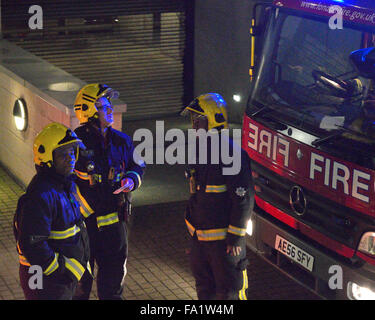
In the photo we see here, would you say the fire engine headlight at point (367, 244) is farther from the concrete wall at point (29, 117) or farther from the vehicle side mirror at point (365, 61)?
the concrete wall at point (29, 117)

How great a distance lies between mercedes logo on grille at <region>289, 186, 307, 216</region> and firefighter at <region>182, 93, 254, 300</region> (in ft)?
1.92

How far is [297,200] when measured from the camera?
21.9 ft

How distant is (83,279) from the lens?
6.40 metres

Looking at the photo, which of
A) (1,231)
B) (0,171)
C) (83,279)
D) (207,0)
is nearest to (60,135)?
(83,279)

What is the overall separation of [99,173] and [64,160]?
102 centimetres

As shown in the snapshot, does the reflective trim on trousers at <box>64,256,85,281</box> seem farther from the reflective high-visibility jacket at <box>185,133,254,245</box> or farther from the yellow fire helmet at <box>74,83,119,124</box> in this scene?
the yellow fire helmet at <box>74,83,119,124</box>

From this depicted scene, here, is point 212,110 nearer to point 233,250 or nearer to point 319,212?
point 233,250

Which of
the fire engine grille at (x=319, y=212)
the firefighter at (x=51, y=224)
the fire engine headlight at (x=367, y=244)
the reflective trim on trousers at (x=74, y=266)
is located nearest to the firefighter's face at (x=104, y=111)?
the firefighter at (x=51, y=224)

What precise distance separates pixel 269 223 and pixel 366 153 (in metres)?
1.33

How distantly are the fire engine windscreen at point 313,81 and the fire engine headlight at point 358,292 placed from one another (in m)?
1.09

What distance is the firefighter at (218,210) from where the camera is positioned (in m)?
6.19

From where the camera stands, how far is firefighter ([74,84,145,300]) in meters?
6.44

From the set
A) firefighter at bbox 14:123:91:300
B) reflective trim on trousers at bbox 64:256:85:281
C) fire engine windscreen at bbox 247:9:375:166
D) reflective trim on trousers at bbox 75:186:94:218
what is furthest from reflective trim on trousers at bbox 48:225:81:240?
fire engine windscreen at bbox 247:9:375:166

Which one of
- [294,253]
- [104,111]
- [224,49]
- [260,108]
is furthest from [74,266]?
[224,49]
